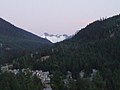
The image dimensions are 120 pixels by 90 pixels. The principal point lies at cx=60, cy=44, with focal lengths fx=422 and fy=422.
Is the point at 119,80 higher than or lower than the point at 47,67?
lower

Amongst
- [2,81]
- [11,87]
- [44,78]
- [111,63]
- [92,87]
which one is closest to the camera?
[92,87]

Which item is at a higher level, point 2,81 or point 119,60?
point 119,60

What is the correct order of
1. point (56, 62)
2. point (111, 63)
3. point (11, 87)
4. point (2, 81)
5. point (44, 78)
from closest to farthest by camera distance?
point (11, 87) → point (2, 81) → point (44, 78) → point (111, 63) → point (56, 62)

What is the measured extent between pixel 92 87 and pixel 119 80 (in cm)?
1782

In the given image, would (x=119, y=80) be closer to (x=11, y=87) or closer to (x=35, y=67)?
(x=11, y=87)

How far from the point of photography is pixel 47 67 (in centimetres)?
19025

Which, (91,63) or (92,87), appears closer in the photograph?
(92,87)

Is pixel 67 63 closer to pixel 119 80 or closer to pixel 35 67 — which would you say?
pixel 35 67

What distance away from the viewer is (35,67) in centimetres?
19775

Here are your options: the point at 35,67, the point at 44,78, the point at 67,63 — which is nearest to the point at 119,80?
the point at 44,78

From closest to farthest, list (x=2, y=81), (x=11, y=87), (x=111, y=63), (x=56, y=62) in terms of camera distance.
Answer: (x=11, y=87) → (x=2, y=81) → (x=111, y=63) → (x=56, y=62)

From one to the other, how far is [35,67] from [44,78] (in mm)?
41069

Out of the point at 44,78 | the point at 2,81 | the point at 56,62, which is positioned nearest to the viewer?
the point at 2,81

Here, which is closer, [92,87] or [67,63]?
[92,87]
